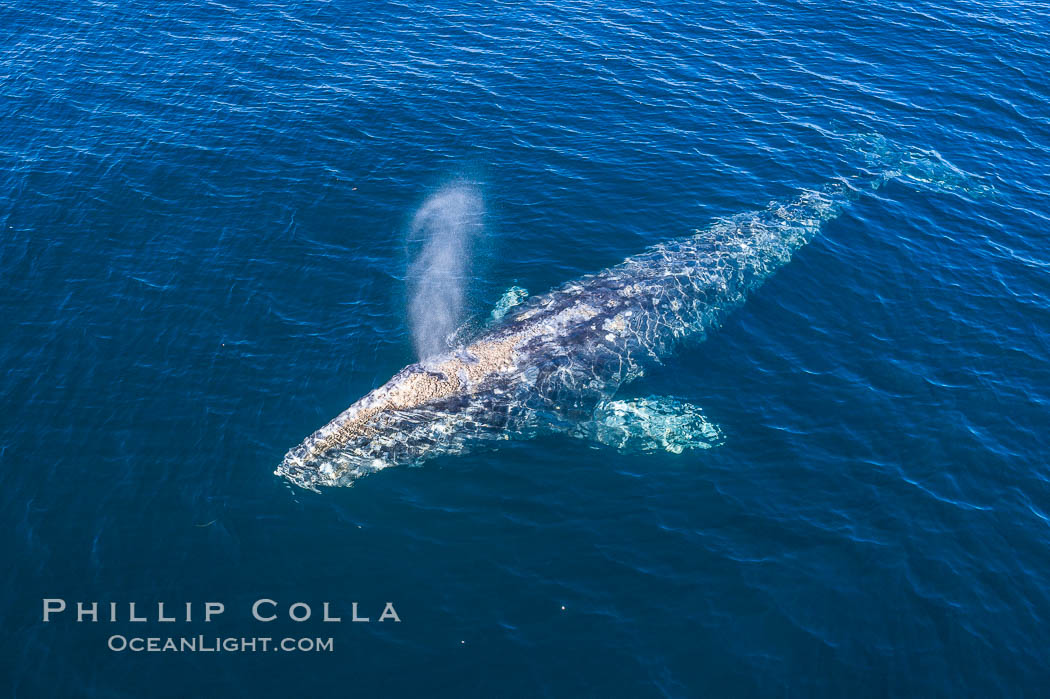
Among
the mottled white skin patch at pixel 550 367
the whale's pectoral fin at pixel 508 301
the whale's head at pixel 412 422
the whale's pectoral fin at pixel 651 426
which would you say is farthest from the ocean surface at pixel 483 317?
the mottled white skin patch at pixel 550 367

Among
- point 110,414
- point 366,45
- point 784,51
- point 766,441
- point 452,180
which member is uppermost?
point 784,51

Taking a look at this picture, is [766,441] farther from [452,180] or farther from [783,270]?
[452,180]

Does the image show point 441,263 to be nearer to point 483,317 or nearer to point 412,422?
point 483,317

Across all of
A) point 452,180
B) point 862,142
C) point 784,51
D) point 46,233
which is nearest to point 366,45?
point 452,180

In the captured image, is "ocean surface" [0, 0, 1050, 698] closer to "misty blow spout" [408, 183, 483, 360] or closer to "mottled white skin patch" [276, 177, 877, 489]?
"misty blow spout" [408, 183, 483, 360]

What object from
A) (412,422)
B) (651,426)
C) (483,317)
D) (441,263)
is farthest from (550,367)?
(441,263)

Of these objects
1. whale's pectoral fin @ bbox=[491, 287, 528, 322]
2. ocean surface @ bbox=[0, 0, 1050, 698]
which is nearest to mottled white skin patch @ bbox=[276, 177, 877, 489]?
whale's pectoral fin @ bbox=[491, 287, 528, 322]
